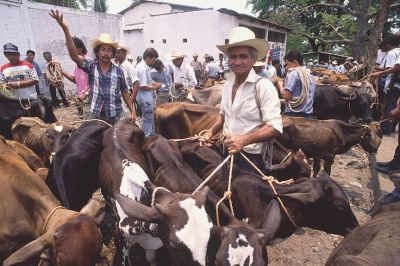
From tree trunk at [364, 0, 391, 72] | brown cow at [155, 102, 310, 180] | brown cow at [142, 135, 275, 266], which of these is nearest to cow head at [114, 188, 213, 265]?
brown cow at [142, 135, 275, 266]

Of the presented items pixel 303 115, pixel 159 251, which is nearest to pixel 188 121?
pixel 303 115

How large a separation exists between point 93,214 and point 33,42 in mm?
13696

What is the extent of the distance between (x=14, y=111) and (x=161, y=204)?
4701 mm

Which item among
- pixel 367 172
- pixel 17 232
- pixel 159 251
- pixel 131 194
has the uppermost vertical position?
pixel 131 194

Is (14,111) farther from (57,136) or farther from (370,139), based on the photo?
(370,139)

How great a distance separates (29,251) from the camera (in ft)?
7.49

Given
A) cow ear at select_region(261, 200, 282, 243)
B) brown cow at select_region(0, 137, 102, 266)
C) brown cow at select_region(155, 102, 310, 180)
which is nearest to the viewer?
brown cow at select_region(0, 137, 102, 266)

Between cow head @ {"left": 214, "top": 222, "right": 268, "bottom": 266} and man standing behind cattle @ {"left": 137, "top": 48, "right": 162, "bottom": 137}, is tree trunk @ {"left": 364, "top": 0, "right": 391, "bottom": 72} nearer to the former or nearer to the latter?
man standing behind cattle @ {"left": 137, "top": 48, "right": 162, "bottom": 137}

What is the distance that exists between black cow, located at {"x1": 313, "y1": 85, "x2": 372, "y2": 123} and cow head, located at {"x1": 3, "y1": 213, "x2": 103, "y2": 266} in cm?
741

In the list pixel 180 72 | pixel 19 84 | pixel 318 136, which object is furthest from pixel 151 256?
pixel 180 72

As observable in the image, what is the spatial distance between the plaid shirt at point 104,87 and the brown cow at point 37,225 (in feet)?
5.78

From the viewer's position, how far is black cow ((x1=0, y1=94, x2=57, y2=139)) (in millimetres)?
5686

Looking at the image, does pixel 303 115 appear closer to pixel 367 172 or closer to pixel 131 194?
pixel 367 172

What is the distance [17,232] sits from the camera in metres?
2.84
